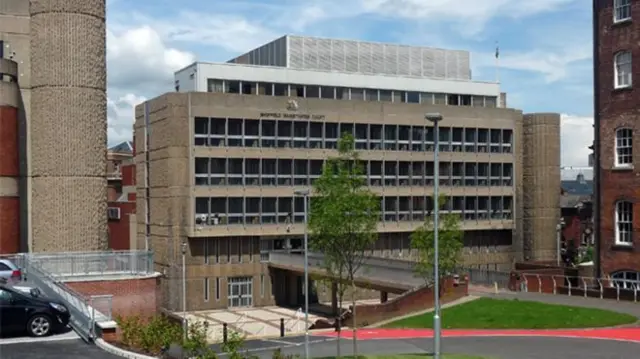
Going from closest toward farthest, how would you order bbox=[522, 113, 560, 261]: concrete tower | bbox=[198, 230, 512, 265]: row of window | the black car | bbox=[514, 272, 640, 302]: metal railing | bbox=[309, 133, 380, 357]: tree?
the black car
bbox=[309, 133, 380, 357]: tree
bbox=[514, 272, 640, 302]: metal railing
bbox=[198, 230, 512, 265]: row of window
bbox=[522, 113, 560, 261]: concrete tower

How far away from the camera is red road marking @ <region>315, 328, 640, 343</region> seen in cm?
3484

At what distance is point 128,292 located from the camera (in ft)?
126

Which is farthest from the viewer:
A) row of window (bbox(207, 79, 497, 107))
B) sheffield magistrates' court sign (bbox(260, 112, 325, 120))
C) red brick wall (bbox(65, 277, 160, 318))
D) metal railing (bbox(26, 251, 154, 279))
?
row of window (bbox(207, 79, 497, 107))

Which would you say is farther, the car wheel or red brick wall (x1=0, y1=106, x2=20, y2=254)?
red brick wall (x1=0, y1=106, x2=20, y2=254)

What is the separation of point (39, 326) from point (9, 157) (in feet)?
103

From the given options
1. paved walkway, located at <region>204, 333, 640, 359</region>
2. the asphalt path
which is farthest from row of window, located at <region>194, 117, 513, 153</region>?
the asphalt path

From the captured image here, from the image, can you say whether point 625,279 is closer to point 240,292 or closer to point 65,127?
point 240,292

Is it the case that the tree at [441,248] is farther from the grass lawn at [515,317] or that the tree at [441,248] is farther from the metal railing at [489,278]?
the grass lawn at [515,317]

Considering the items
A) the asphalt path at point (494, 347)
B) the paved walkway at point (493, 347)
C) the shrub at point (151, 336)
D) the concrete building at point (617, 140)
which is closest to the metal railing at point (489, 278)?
the concrete building at point (617, 140)

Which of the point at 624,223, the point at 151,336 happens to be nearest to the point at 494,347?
the point at 151,336

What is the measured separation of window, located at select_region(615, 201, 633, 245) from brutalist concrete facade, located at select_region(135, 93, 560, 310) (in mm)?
26164

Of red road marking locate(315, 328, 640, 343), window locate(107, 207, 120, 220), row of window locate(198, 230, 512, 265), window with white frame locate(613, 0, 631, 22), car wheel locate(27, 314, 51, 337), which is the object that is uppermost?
window with white frame locate(613, 0, 631, 22)

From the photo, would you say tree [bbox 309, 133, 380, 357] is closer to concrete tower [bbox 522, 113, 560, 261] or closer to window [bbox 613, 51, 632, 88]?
window [bbox 613, 51, 632, 88]

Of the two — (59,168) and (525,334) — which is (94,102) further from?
(525,334)
